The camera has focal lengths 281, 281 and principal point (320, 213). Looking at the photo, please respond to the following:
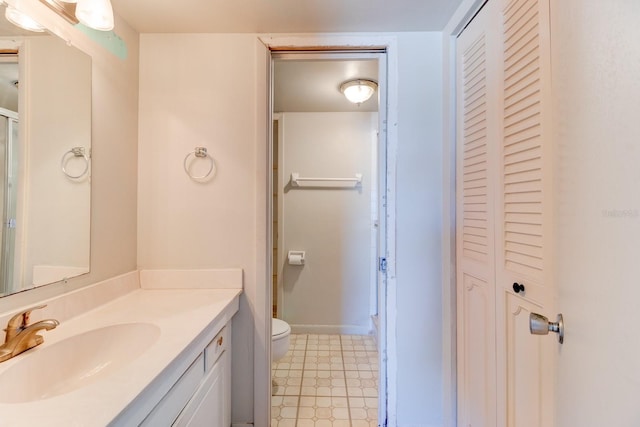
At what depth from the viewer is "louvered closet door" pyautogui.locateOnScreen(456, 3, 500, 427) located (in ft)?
3.62

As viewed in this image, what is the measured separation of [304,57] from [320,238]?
1.74m

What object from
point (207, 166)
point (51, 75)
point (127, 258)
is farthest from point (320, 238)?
point (51, 75)

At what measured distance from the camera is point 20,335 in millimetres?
826

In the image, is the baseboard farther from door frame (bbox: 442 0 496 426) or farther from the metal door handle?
the metal door handle

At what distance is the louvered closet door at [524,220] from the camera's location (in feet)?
2.63

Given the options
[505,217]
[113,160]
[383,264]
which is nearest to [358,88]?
[383,264]

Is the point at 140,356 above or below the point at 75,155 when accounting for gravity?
below

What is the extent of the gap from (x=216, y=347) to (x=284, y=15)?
1581 mm

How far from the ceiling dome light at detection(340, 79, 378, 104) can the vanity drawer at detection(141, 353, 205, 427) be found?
203 cm

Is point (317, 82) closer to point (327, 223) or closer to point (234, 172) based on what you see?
point (234, 172)

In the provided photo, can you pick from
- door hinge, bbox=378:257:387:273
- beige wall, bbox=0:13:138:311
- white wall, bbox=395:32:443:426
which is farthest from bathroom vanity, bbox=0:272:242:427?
white wall, bbox=395:32:443:426

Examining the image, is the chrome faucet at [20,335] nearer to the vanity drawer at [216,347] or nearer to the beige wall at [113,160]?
the beige wall at [113,160]

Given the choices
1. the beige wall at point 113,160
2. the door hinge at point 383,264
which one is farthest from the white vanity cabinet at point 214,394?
the door hinge at point 383,264

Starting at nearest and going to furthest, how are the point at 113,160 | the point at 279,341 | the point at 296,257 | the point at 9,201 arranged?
the point at 9,201
the point at 113,160
the point at 279,341
the point at 296,257
